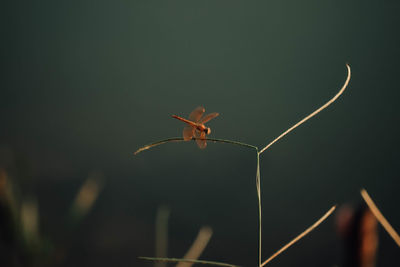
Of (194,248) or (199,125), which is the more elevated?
(199,125)

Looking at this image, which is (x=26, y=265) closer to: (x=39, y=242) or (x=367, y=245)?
(x=39, y=242)

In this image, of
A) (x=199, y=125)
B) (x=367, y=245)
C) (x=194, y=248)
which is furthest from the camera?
(x=199, y=125)

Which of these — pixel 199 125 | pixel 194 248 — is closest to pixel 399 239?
pixel 194 248

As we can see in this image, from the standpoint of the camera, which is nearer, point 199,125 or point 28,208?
point 28,208

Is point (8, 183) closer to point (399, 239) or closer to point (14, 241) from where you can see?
point (14, 241)

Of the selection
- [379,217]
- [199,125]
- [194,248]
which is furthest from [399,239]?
[199,125]

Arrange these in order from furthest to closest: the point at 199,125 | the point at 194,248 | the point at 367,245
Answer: the point at 199,125 → the point at 194,248 → the point at 367,245

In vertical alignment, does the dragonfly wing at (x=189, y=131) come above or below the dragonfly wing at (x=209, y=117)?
below

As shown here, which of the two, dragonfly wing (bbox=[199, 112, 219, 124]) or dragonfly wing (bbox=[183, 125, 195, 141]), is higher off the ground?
dragonfly wing (bbox=[199, 112, 219, 124])

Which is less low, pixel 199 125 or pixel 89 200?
pixel 199 125
